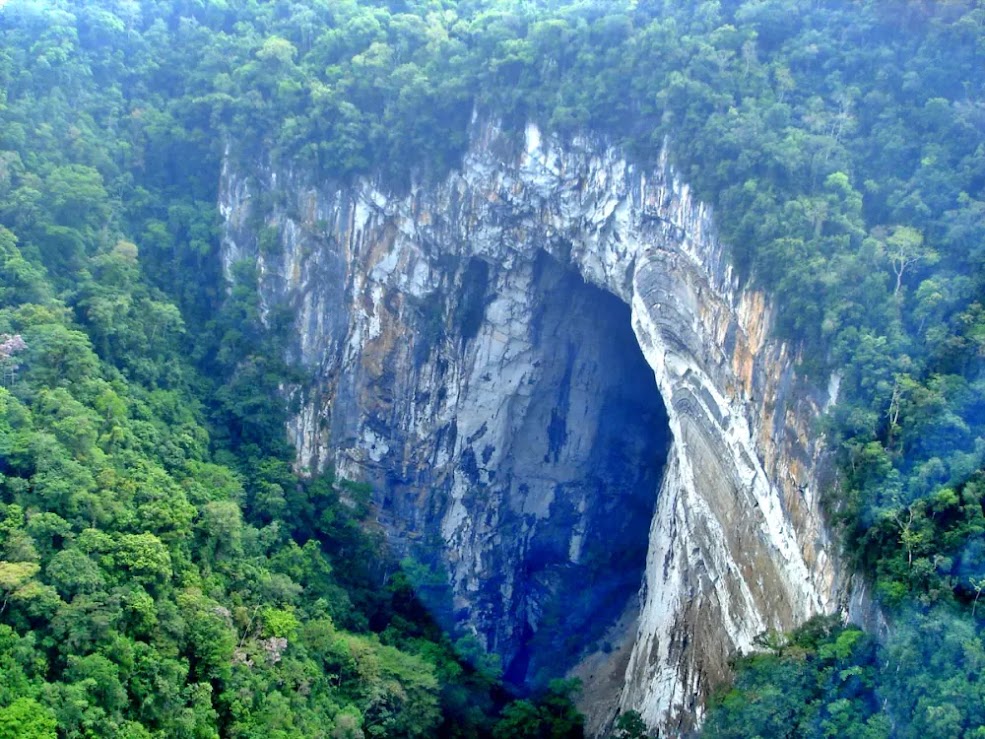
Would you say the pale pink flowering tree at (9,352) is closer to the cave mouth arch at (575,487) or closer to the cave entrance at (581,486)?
the cave mouth arch at (575,487)

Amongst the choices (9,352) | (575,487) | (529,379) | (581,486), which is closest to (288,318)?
(529,379)

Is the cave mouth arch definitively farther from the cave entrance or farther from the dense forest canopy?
the dense forest canopy

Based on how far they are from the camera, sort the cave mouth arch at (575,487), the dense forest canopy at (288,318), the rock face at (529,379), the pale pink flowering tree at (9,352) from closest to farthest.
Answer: the dense forest canopy at (288,318) → the pale pink flowering tree at (9,352) → the rock face at (529,379) → the cave mouth arch at (575,487)

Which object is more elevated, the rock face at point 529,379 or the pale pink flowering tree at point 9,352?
the rock face at point 529,379

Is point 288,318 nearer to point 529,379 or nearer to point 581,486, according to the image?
point 529,379

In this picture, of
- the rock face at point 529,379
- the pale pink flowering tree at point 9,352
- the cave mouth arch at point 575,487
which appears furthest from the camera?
the cave mouth arch at point 575,487

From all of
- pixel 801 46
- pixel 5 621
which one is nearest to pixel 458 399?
pixel 801 46

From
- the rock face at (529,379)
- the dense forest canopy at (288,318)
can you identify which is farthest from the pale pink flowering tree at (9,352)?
the rock face at (529,379)
